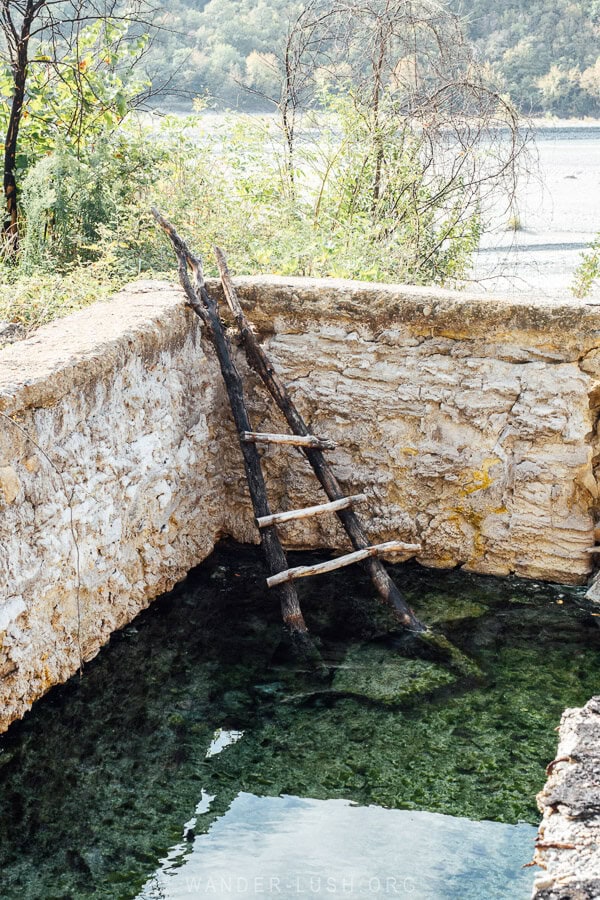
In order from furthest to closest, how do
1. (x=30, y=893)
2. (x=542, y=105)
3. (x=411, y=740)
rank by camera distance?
(x=542, y=105), (x=411, y=740), (x=30, y=893)

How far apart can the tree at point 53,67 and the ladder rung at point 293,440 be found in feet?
8.86

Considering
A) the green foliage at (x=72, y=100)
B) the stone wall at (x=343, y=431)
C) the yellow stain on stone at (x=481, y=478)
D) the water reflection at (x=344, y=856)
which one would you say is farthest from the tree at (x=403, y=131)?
the water reflection at (x=344, y=856)

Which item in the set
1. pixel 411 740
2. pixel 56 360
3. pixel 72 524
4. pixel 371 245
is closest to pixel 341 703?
pixel 411 740

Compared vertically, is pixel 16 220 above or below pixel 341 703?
above

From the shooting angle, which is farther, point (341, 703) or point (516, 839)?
point (341, 703)

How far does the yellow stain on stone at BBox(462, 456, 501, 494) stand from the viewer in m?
5.01

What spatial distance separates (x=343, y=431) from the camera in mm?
5207

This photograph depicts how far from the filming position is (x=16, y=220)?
7.27m

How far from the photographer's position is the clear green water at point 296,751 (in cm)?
322

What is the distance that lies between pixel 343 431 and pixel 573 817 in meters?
3.14

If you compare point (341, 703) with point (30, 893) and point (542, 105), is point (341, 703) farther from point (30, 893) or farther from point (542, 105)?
point (542, 105)

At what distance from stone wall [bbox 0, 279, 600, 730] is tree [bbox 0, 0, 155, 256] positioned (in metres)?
2.41

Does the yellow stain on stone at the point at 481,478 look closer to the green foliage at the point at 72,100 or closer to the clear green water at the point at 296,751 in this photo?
the clear green water at the point at 296,751

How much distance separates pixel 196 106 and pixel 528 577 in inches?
221
